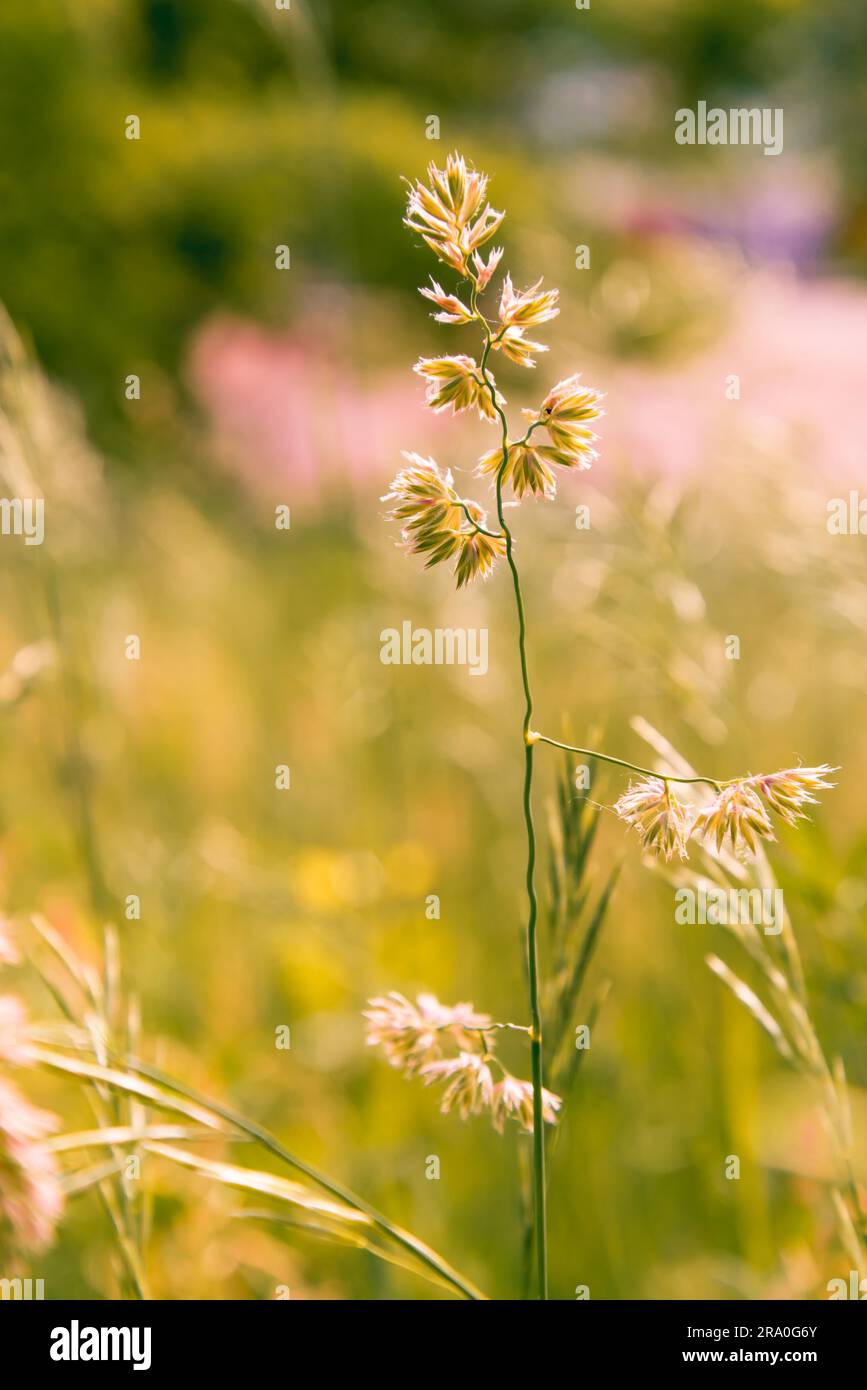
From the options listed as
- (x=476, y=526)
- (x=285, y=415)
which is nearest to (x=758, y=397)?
(x=476, y=526)

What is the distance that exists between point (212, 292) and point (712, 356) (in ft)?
25.0

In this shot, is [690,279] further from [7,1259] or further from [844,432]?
[844,432]

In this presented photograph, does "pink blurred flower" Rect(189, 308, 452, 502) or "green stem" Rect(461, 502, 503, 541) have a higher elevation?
"pink blurred flower" Rect(189, 308, 452, 502)

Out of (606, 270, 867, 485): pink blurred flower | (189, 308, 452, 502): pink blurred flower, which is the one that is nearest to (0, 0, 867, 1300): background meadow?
(606, 270, 867, 485): pink blurred flower

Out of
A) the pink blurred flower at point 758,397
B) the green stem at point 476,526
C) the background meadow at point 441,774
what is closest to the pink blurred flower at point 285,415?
the background meadow at point 441,774

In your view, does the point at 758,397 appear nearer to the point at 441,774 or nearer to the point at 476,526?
the point at 441,774

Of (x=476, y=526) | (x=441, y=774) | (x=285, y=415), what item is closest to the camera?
(x=476, y=526)

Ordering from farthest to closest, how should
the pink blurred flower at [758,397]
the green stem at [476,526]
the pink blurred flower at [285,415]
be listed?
the pink blurred flower at [285,415], the pink blurred flower at [758,397], the green stem at [476,526]

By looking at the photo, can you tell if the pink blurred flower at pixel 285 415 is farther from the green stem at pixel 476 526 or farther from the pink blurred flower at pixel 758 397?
the green stem at pixel 476 526

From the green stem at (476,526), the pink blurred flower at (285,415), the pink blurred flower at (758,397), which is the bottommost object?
the green stem at (476,526)

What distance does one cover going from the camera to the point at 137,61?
11844mm

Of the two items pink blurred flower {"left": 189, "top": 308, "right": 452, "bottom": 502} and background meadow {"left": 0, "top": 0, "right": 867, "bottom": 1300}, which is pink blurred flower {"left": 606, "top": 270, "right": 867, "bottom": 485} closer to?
background meadow {"left": 0, "top": 0, "right": 867, "bottom": 1300}
